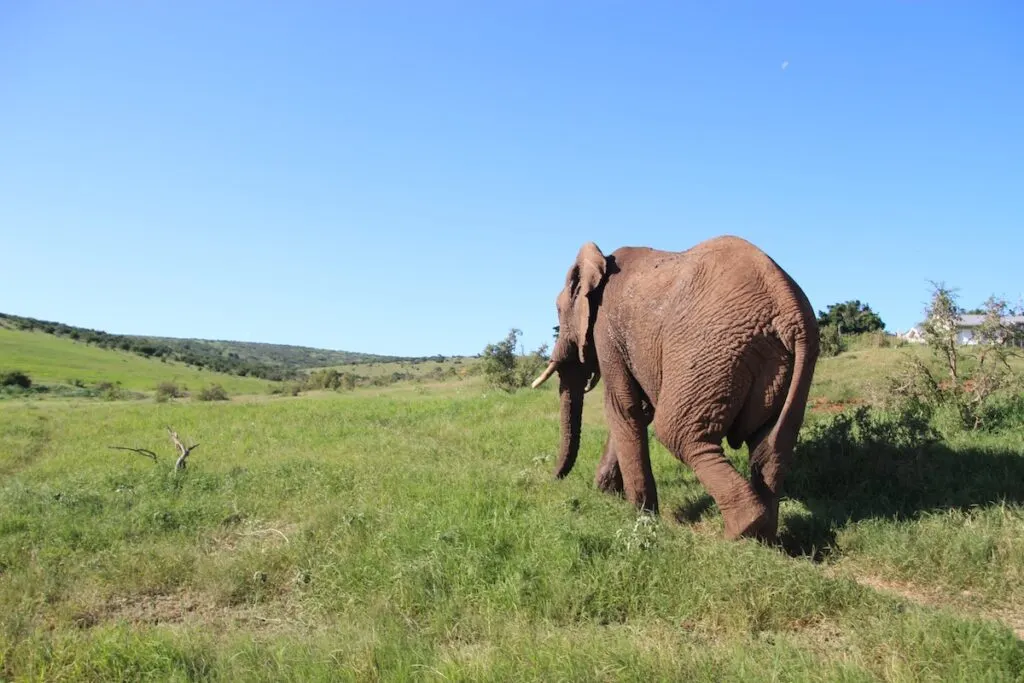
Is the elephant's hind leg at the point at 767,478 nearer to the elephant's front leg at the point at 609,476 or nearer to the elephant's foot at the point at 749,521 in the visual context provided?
the elephant's foot at the point at 749,521

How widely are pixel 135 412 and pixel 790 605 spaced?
22634 mm

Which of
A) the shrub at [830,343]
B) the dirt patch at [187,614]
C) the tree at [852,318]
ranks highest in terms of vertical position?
the tree at [852,318]

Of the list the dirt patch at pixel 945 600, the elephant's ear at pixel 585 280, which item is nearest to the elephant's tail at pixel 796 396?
the dirt patch at pixel 945 600

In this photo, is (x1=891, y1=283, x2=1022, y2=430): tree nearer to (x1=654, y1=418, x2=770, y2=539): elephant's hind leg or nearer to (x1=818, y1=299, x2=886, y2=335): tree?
(x1=654, y1=418, x2=770, y2=539): elephant's hind leg

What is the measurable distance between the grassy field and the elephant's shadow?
1.3 inches

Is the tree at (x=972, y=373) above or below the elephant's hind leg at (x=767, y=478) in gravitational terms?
above

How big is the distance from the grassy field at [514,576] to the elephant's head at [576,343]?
573 mm

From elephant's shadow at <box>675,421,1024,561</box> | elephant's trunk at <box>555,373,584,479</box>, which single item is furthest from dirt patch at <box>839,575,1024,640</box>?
elephant's trunk at <box>555,373,584,479</box>

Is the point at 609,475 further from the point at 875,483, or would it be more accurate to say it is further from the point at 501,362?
the point at 501,362

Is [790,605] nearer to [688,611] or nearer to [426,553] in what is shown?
[688,611]

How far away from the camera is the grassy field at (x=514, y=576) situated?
4094mm

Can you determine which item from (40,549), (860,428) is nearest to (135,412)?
(40,549)

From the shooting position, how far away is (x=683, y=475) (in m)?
9.27

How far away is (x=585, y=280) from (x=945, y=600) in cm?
425
